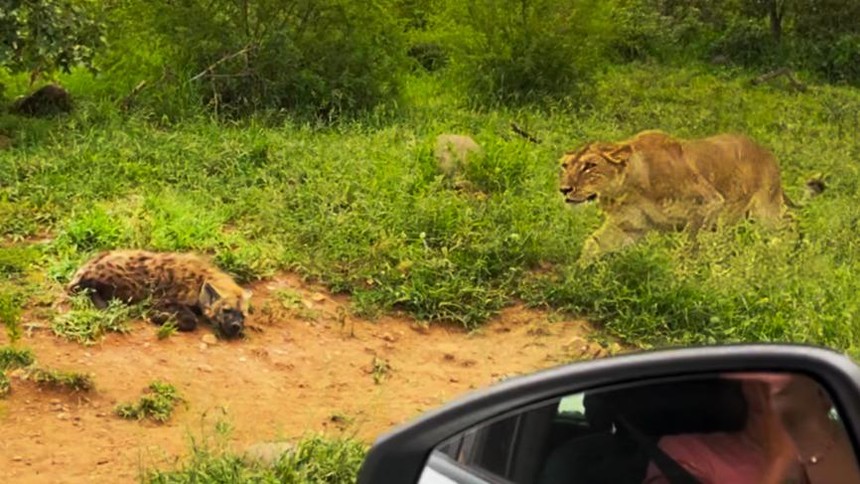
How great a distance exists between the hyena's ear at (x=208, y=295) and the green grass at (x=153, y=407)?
90cm

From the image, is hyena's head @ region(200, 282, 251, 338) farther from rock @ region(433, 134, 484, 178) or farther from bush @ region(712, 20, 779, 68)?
bush @ region(712, 20, 779, 68)

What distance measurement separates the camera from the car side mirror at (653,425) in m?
1.62

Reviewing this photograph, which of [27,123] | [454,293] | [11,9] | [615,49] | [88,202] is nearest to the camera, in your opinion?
[454,293]

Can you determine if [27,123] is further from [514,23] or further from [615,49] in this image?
[615,49]

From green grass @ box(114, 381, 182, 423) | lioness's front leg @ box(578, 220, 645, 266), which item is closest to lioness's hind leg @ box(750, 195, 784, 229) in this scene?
lioness's front leg @ box(578, 220, 645, 266)

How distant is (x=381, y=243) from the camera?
6.06 meters

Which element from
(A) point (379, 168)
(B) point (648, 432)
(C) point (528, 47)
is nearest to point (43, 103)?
(A) point (379, 168)

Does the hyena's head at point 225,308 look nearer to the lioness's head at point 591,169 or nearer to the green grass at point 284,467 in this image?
the green grass at point 284,467

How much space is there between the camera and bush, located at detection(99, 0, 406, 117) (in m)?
9.16

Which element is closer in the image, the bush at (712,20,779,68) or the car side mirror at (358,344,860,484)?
the car side mirror at (358,344,860,484)

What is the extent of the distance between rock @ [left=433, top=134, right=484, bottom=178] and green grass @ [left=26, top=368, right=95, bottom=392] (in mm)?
3346

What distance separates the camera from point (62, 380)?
4375 mm

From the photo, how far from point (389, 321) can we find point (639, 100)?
6.61m

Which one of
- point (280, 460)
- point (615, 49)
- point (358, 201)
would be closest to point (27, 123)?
point (358, 201)
